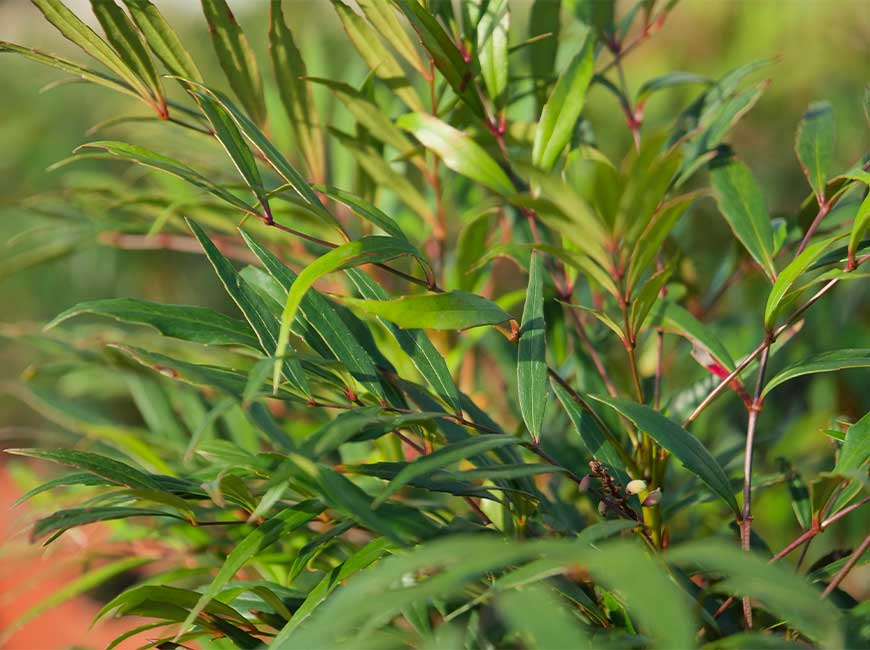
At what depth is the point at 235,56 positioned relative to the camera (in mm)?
350

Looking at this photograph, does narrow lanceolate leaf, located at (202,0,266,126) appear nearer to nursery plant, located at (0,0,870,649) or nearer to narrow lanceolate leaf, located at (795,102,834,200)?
nursery plant, located at (0,0,870,649)

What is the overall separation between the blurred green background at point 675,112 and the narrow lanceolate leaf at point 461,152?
125 millimetres

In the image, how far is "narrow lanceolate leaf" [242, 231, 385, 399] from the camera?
278 mm

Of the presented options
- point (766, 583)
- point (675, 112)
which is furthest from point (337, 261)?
point (675, 112)

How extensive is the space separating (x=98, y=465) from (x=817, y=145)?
29 cm

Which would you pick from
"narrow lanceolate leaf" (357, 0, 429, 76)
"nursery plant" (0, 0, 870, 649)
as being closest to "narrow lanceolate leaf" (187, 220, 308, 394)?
"nursery plant" (0, 0, 870, 649)

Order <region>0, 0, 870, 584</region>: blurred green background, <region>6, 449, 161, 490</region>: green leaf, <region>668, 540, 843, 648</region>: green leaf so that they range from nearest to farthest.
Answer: <region>668, 540, 843, 648</region>: green leaf < <region>6, 449, 161, 490</region>: green leaf < <region>0, 0, 870, 584</region>: blurred green background

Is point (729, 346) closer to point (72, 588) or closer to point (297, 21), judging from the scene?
point (72, 588)

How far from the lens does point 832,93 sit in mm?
853

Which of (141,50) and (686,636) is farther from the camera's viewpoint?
(141,50)

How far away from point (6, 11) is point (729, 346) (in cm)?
232

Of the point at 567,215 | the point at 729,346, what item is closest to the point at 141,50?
the point at 567,215

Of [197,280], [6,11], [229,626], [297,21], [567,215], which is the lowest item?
[197,280]

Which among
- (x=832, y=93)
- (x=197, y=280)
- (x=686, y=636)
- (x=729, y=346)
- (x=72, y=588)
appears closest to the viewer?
(x=686, y=636)
